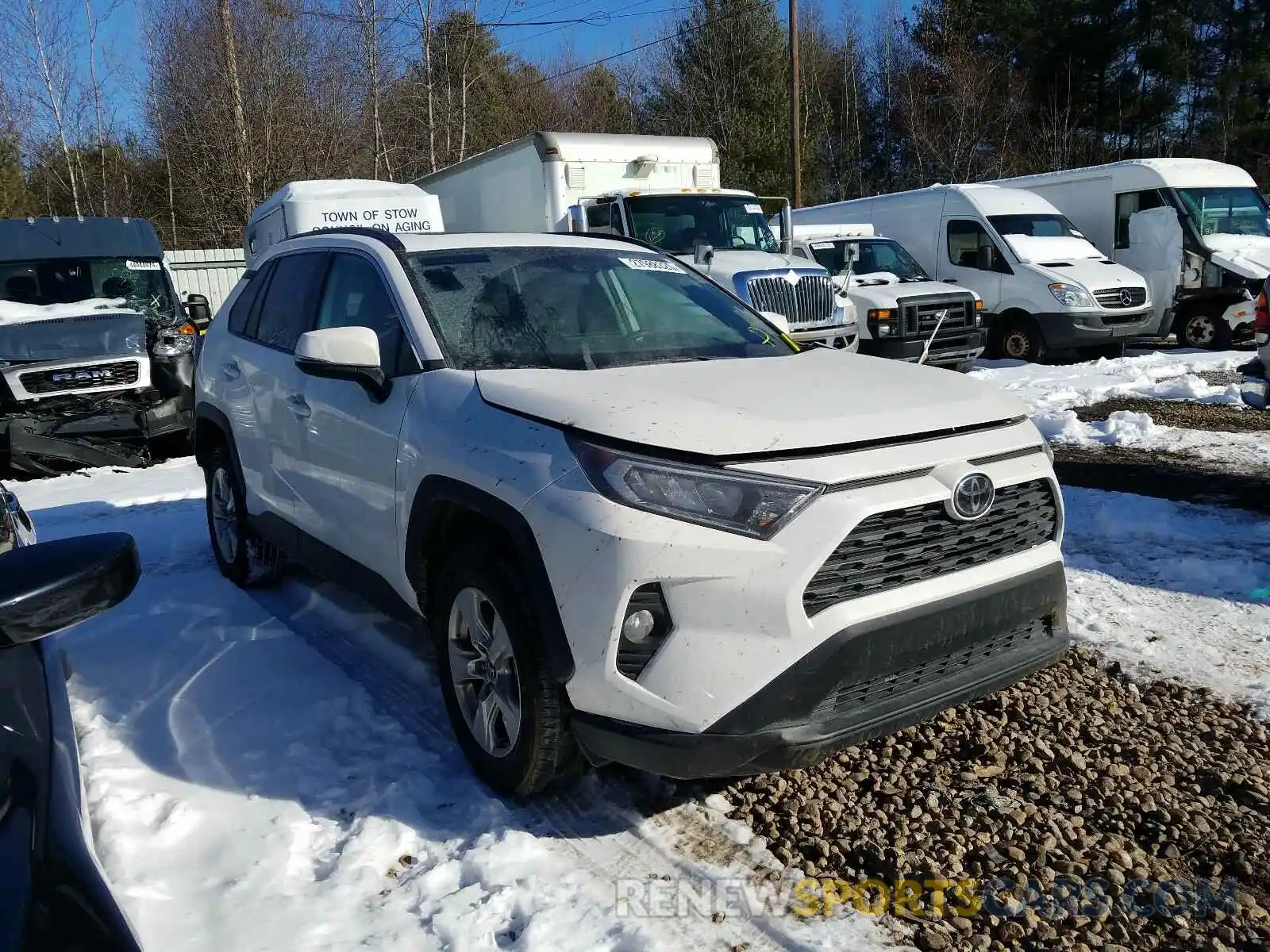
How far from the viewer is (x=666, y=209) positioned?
1212 centimetres

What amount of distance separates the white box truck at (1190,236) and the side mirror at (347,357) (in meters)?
14.1

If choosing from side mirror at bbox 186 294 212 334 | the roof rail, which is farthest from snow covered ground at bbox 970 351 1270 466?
side mirror at bbox 186 294 212 334

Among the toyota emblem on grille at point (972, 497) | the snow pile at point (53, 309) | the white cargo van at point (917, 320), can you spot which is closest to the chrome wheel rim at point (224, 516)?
the toyota emblem on grille at point (972, 497)

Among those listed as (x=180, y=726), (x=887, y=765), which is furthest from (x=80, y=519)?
(x=887, y=765)

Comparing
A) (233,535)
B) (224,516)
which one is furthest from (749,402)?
(224,516)

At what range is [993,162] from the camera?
34219mm

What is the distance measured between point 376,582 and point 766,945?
6.68 ft

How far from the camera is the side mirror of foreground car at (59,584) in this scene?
1.59 metres

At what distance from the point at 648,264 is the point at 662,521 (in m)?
2.12

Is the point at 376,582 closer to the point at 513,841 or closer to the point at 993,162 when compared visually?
the point at 513,841

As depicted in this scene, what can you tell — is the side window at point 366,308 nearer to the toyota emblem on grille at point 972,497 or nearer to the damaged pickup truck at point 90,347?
the toyota emblem on grille at point 972,497

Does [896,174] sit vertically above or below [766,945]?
above

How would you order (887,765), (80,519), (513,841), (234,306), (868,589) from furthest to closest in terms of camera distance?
(80,519) < (234,306) < (887,765) < (513,841) < (868,589)

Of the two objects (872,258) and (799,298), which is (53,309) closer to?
(799,298)
